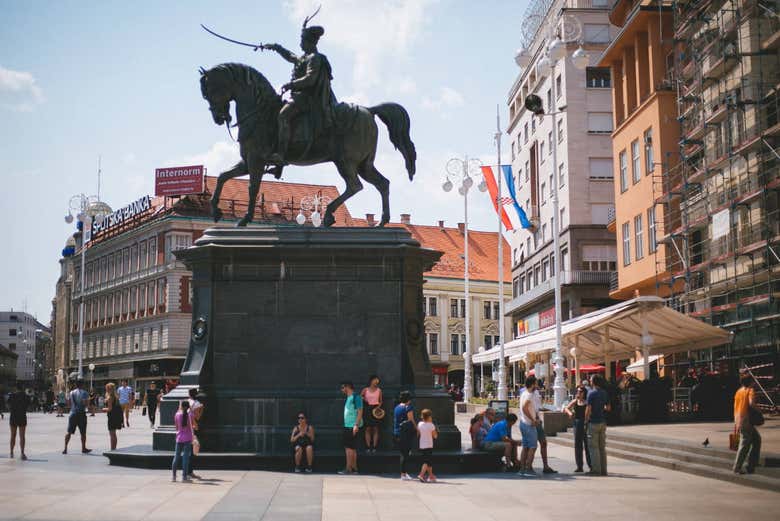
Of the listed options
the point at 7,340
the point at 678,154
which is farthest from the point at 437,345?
the point at 7,340

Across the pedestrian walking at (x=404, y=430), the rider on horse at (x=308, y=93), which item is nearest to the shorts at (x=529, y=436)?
the pedestrian walking at (x=404, y=430)

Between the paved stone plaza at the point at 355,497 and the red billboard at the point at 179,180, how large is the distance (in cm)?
6826

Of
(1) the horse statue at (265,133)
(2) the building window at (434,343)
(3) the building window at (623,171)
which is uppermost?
(3) the building window at (623,171)

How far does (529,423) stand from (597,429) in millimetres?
1311

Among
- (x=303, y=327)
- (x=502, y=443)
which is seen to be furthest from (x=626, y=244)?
(x=303, y=327)

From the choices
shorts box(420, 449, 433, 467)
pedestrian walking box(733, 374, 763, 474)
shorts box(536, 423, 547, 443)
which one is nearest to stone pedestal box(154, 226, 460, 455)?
shorts box(536, 423, 547, 443)

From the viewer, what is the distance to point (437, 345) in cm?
9600

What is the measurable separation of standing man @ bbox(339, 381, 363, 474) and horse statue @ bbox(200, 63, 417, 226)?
4.04 m

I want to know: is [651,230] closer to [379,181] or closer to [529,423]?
[379,181]

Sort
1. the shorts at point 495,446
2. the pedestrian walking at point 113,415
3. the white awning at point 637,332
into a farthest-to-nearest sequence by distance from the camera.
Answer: the white awning at point 637,332 < the pedestrian walking at point 113,415 < the shorts at point 495,446

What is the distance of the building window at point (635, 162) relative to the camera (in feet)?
158

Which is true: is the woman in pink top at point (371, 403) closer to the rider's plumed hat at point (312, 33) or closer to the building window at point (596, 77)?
the rider's plumed hat at point (312, 33)

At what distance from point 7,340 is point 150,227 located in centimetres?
12710

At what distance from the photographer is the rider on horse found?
19203mm
